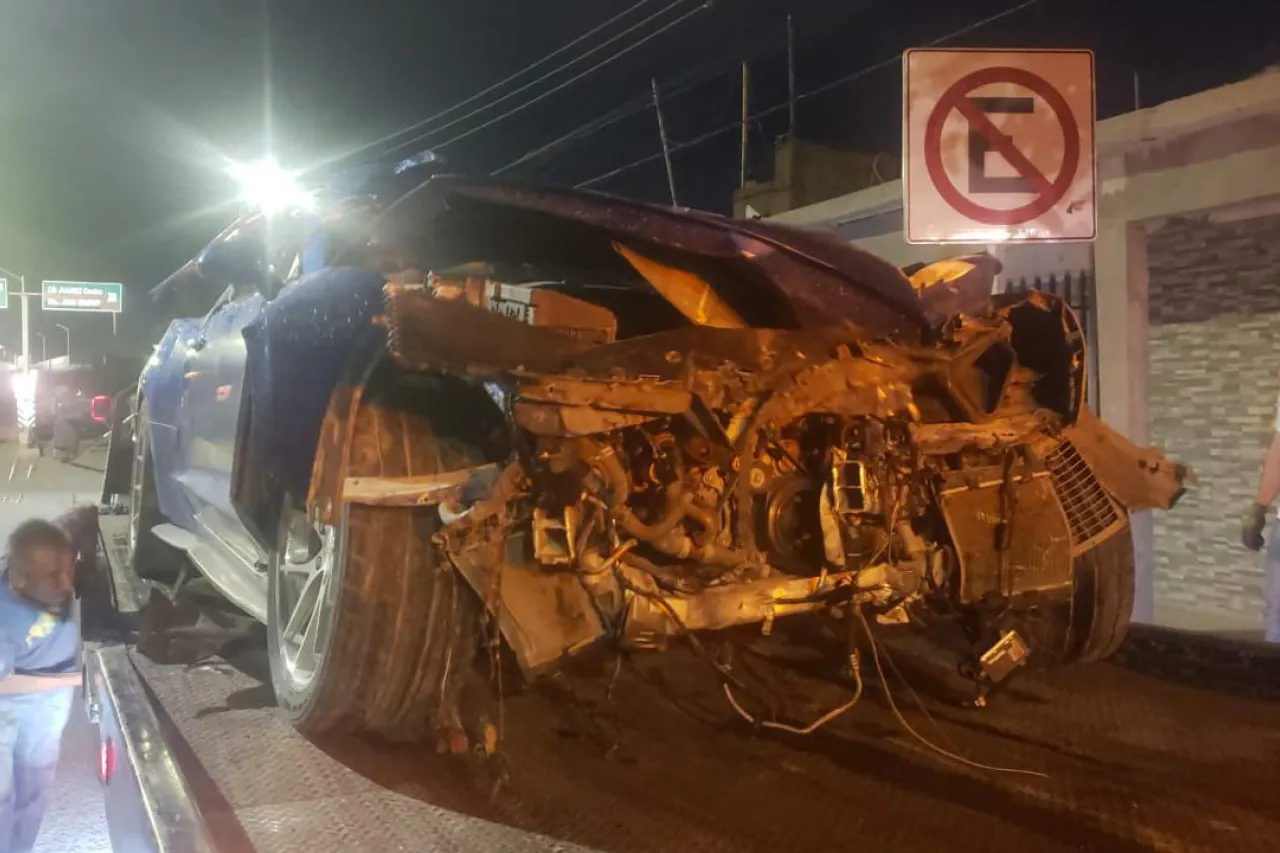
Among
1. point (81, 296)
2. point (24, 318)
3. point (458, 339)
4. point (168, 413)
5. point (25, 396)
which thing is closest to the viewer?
point (458, 339)

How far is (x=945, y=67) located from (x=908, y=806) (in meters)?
2.79

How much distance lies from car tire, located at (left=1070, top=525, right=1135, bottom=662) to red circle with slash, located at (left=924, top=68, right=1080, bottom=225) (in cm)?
A: 130

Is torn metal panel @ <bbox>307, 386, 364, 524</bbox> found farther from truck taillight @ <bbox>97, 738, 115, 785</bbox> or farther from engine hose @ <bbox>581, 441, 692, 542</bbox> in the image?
truck taillight @ <bbox>97, 738, 115, 785</bbox>

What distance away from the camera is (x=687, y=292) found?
277cm

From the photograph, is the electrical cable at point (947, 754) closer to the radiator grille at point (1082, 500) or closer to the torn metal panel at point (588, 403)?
the radiator grille at point (1082, 500)

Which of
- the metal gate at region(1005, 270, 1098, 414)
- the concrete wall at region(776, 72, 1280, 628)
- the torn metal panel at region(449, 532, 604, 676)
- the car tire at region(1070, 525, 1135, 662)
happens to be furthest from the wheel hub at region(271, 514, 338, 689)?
the concrete wall at region(776, 72, 1280, 628)

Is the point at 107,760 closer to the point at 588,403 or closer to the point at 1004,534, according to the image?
the point at 588,403

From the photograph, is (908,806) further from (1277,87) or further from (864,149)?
(864,149)

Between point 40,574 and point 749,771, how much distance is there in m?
2.59

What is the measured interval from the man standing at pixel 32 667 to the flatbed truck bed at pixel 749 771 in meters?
0.27

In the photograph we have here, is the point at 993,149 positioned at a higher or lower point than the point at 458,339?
higher

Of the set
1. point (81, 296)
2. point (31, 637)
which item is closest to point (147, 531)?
point (31, 637)

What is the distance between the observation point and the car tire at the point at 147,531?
5.63m

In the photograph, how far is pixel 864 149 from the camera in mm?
14977
